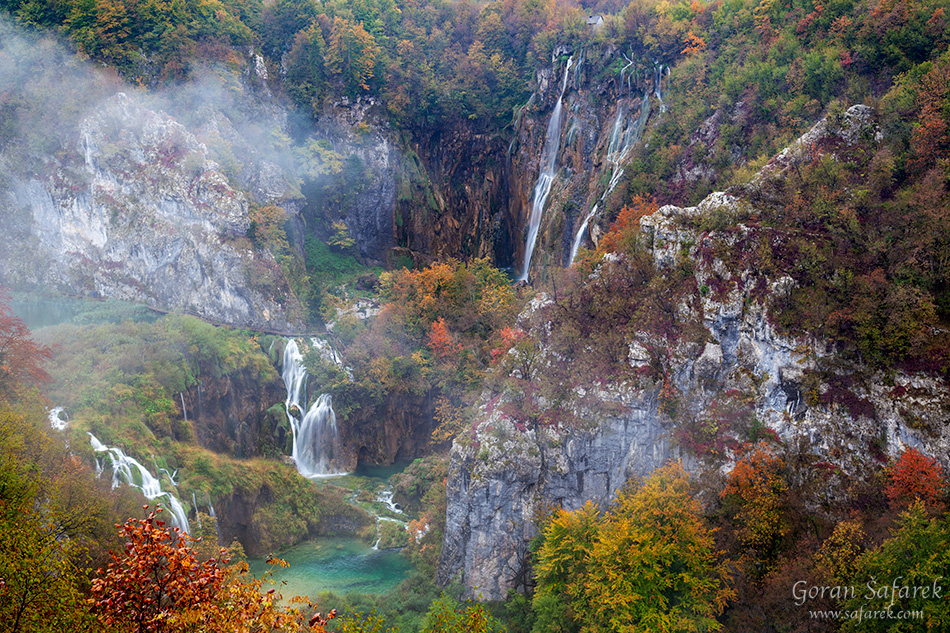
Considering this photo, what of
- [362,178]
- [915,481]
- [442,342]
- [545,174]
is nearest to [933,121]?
[915,481]

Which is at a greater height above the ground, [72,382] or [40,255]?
[40,255]

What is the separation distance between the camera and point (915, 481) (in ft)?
58.2

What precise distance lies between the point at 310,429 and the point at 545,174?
28456 millimetres

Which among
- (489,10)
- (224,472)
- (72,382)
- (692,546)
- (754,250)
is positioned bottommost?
(692,546)

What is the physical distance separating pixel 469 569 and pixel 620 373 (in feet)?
36.6

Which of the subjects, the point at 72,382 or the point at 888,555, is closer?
the point at 888,555

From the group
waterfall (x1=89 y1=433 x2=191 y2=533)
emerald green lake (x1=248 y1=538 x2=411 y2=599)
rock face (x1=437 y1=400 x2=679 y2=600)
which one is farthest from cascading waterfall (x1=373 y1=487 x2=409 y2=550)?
waterfall (x1=89 y1=433 x2=191 y2=533)

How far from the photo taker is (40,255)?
45.2m

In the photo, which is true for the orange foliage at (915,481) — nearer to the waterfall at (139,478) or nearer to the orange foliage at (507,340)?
the orange foliage at (507,340)

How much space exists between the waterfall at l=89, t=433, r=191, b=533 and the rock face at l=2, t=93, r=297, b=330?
18359 millimetres

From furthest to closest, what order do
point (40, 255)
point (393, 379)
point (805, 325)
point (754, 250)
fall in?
1. point (40, 255)
2. point (393, 379)
3. point (754, 250)
4. point (805, 325)

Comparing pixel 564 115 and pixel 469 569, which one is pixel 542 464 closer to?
pixel 469 569

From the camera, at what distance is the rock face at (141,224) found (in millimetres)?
43531

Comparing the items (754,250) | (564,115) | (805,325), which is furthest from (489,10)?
(805,325)
